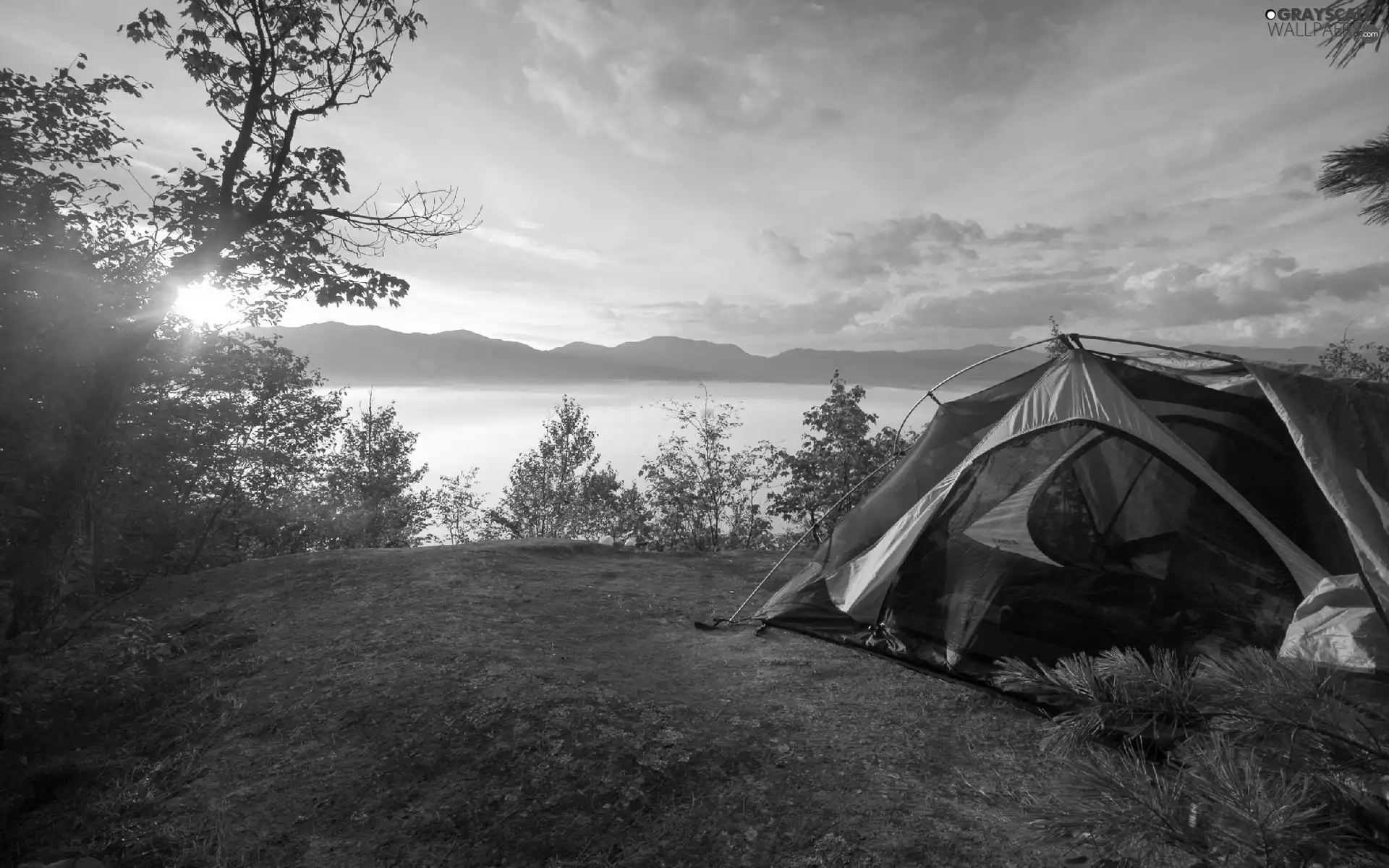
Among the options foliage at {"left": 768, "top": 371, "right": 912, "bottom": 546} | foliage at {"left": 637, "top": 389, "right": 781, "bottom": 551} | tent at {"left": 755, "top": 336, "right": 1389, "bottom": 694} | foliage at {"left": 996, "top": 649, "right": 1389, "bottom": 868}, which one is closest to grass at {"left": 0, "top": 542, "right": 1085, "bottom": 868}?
foliage at {"left": 996, "top": 649, "right": 1389, "bottom": 868}

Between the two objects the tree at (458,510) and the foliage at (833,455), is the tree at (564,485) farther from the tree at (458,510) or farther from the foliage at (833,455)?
the foliage at (833,455)

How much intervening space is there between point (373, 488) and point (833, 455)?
19.9m

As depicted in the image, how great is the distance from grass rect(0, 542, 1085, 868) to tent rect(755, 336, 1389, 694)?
72 centimetres

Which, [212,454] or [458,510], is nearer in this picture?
[212,454]

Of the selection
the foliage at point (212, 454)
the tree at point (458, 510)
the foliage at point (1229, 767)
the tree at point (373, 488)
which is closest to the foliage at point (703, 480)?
the tree at point (373, 488)

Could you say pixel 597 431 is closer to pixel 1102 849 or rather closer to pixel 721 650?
pixel 721 650

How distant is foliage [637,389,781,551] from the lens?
25609mm

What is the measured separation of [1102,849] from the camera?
1.50 meters

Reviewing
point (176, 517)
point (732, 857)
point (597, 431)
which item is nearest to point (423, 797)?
point (732, 857)

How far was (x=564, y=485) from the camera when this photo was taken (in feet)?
105

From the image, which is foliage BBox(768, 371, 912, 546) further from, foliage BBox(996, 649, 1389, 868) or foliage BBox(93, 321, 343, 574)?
foliage BBox(996, 649, 1389, 868)

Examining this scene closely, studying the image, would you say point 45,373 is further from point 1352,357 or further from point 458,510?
point 1352,357

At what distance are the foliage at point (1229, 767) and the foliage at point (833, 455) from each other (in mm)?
17227

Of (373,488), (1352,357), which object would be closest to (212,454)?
(373,488)
